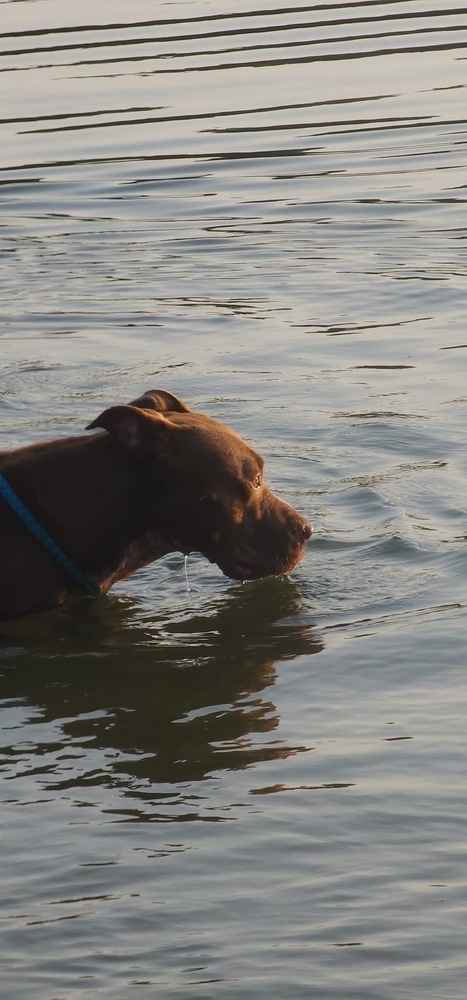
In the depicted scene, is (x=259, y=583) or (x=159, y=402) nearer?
(x=159, y=402)

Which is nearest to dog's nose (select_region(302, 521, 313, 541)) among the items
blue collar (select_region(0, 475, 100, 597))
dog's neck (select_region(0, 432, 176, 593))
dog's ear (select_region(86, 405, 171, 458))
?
dog's neck (select_region(0, 432, 176, 593))

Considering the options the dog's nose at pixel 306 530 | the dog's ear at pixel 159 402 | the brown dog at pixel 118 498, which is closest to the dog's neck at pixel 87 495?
the brown dog at pixel 118 498

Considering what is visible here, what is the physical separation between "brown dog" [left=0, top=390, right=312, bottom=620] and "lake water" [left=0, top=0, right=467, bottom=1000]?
1.22 feet

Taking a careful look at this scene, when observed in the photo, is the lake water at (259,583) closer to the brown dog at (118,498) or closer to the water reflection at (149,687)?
the water reflection at (149,687)

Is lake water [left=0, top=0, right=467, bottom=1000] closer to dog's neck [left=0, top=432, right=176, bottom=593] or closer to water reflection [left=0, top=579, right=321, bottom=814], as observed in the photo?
water reflection [left=0, top=579, right=321, bottom=814]

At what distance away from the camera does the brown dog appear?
7.41 m

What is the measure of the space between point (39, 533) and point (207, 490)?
0.76m

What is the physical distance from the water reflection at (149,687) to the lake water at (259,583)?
0.02 meters

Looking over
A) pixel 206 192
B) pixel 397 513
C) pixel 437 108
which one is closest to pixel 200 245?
pixel 206 192

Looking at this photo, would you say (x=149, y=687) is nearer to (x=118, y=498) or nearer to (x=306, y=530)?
(x=118, y=498)

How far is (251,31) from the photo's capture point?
22.2 m

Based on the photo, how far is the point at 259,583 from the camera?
8.23 metres

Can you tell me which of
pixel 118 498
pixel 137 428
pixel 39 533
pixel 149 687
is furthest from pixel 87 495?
pixel 149 687

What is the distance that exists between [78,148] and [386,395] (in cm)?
841
